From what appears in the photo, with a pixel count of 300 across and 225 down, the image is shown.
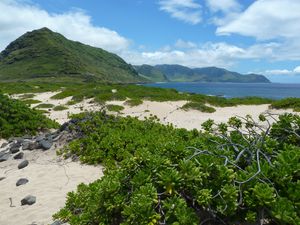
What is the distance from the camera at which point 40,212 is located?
21.2ft

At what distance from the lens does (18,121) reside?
603 inches

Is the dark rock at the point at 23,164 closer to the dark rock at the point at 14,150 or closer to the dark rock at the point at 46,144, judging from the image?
the dark rock at the point at 46,144

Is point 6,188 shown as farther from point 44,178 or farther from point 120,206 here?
point 120,206

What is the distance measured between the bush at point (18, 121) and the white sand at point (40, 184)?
14.2ft

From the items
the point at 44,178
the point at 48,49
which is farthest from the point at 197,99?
the point at 48,49

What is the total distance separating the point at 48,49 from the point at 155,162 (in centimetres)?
19895

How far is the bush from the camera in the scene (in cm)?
1474

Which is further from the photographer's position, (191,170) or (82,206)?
(82,206)

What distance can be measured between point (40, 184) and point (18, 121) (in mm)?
8146

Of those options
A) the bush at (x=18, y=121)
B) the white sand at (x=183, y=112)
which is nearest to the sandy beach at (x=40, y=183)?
the bush at (x=18, y=121)

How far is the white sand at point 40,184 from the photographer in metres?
6.45

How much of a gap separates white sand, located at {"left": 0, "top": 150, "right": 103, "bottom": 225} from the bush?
4.32 m

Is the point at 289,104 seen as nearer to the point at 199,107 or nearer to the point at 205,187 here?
the point at 199,107

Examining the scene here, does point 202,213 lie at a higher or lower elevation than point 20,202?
higher
